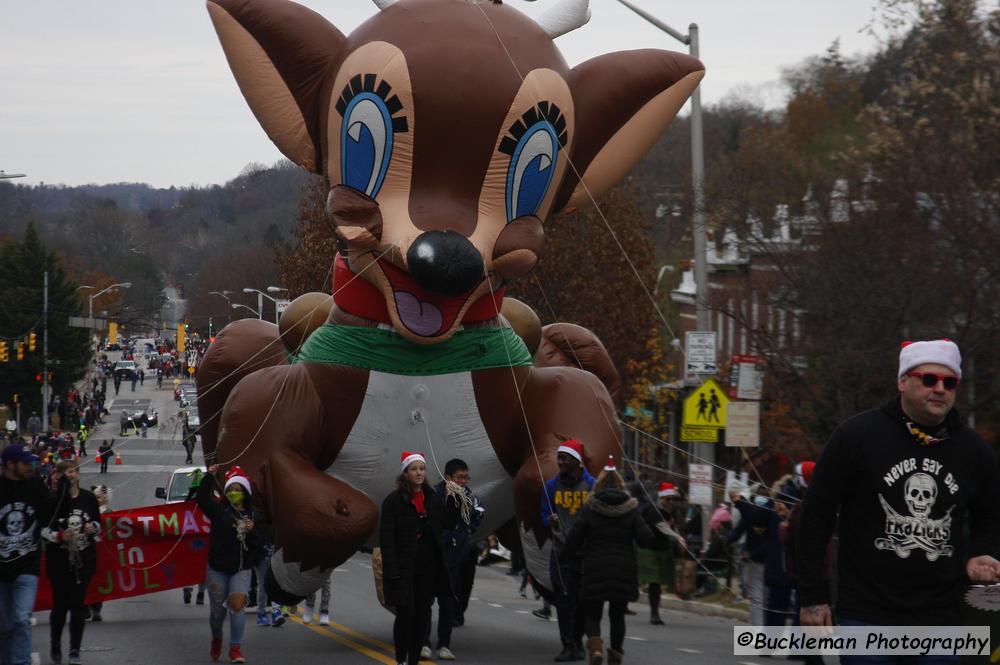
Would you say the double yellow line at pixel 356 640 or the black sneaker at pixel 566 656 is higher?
the black sneaker at pixel 566 656

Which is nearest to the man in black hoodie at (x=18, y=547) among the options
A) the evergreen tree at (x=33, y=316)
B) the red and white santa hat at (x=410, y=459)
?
the red and white santa hat at (x=410, y=459)

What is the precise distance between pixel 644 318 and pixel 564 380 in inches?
762

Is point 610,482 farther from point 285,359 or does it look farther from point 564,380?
point 285,359

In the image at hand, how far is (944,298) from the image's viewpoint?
1703 cm

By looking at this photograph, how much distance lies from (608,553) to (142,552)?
18.5 feet

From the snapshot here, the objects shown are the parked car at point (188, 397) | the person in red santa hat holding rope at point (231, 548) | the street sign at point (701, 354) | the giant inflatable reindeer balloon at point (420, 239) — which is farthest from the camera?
the street sign at point (701, 354)

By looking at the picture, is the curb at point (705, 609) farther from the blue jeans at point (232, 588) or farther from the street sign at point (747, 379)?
the blue jeans at point (232, 588)

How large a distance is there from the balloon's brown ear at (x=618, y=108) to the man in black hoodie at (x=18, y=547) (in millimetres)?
4741

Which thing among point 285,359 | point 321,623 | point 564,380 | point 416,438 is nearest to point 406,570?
point 416,438

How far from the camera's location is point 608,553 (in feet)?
34.5

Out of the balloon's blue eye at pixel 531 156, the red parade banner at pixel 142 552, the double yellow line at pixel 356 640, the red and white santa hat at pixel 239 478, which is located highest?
the balloon's blue eye at pixel 531 156

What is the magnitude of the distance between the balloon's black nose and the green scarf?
2.62ft

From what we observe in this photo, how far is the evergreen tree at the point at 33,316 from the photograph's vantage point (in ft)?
189

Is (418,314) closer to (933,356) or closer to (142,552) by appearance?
(142,552)
